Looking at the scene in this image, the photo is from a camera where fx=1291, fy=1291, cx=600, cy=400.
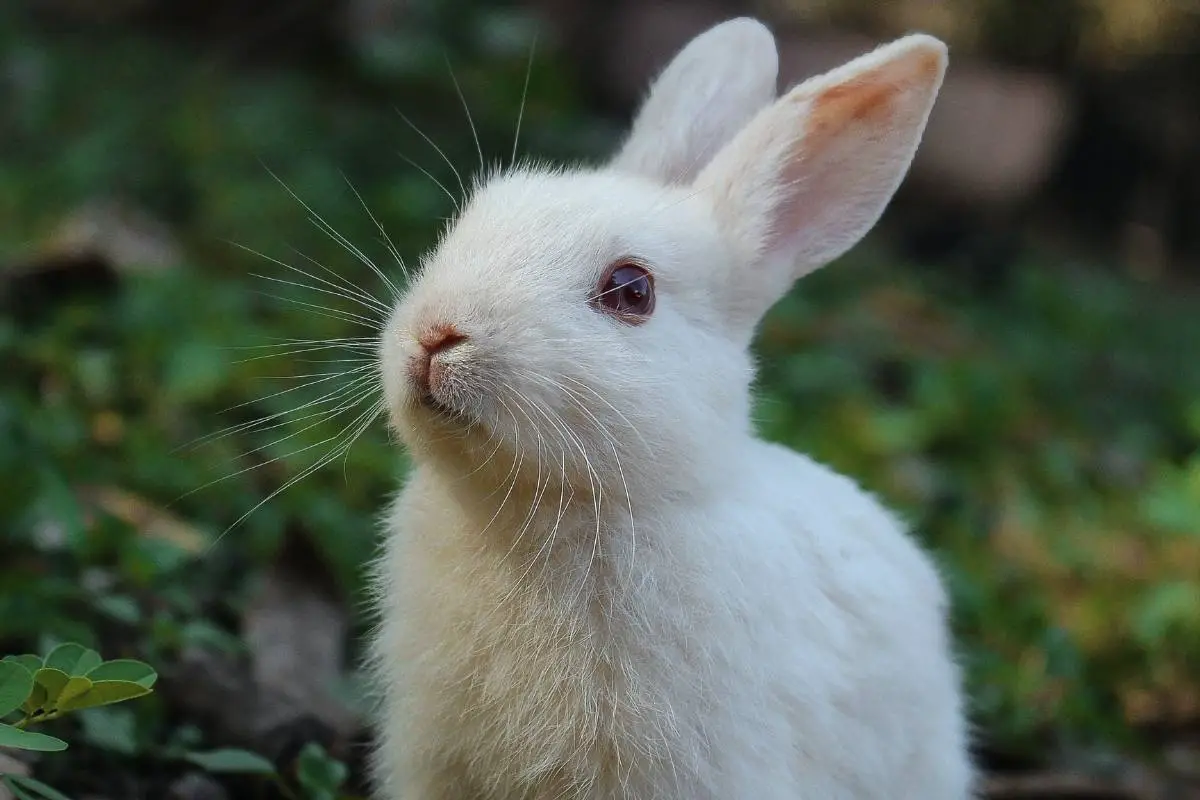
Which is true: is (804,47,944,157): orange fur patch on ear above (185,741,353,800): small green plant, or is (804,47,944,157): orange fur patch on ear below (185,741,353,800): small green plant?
above

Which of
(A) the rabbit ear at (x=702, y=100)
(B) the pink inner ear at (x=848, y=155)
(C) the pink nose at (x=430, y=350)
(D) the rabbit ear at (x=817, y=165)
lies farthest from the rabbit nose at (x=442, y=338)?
(A) the rabbit ear at (x=702, y=100)

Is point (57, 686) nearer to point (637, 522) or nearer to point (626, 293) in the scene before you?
point (637, 522)

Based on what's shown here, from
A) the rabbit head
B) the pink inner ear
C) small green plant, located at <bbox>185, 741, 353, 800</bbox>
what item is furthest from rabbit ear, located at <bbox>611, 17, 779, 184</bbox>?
small green plant, located at <bbox>185, 741, 353, 800</bbox>

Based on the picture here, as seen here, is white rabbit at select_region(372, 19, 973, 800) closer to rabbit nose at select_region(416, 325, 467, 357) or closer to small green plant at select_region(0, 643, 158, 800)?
rabbit nose at select_region(416, 325, 467, 357)

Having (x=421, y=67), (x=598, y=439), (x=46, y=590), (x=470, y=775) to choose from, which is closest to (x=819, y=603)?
(x=598, y=439)

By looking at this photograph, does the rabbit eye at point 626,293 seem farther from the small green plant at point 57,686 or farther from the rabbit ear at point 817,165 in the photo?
the small green plant at point 57,686

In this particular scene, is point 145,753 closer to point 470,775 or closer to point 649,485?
point 470,775

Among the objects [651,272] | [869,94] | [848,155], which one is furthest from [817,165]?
[651,272]
